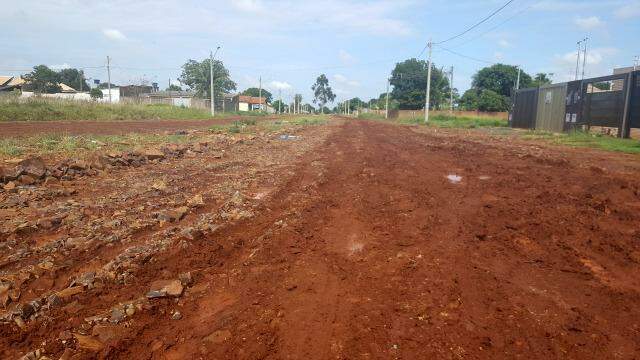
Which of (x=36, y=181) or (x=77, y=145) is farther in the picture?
(x=77, y=145)

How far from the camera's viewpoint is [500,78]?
65312mm

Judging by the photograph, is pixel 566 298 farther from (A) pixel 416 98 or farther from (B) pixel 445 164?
(A) pixel 416 98

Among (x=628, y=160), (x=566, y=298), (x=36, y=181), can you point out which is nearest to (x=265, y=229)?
(x=566, y=298)

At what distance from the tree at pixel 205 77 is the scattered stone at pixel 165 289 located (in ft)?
255

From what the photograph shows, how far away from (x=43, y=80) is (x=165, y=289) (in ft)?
268

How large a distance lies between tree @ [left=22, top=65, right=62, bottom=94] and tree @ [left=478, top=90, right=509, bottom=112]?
6162 centimetres

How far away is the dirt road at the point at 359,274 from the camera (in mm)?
3014

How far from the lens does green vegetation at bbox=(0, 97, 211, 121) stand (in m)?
30.7

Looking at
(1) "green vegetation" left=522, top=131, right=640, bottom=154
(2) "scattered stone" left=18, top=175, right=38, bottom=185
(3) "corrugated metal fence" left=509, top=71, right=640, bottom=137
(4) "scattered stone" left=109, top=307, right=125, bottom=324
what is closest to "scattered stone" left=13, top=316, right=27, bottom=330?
(4) "scattered stone" left=109, top=307, right=125, bottom=324

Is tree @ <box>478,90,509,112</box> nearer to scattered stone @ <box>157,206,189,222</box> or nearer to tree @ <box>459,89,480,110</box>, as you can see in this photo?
tree @ <box>459,89,480,110</box>

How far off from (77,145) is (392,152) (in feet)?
32.7

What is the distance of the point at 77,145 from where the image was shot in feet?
46.0

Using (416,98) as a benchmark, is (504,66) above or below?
above

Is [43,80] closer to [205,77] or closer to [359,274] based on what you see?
[205,77]
